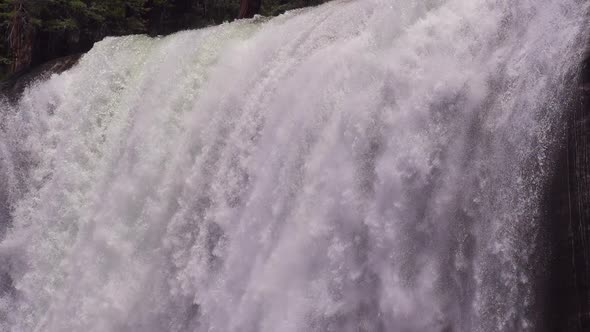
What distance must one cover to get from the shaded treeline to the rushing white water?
4330mm

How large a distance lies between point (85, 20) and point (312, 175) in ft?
Result: 31.4

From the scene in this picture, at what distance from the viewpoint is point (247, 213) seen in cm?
565

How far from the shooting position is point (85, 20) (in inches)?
524

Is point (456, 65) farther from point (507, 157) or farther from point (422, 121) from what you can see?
point (507, 157)

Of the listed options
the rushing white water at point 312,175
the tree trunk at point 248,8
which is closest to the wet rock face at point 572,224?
the rushing white water at point 312,175

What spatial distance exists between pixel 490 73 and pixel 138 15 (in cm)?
1157

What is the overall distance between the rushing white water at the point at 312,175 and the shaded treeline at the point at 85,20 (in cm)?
433

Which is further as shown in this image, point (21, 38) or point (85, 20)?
point (85, 20)

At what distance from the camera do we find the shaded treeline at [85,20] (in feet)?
39.6

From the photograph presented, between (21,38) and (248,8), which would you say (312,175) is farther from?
(21,38)

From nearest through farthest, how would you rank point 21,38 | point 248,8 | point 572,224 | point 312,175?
point 572,224 < point 312,175 < point 248,8 < point 21,38

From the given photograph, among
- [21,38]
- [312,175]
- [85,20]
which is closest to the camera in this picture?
[312,175]

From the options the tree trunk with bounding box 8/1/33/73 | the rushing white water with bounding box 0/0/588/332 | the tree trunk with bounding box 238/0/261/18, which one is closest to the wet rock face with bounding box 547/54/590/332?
→ the rushing white water with bounding box 0/0/588/332

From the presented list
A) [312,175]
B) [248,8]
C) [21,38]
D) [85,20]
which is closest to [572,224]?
[312,175]
